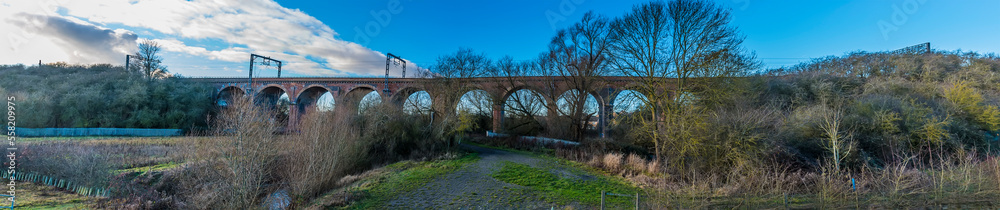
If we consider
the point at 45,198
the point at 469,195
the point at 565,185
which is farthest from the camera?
the point at 565,185

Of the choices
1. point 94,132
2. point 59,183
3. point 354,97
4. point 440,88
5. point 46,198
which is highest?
point 440,88

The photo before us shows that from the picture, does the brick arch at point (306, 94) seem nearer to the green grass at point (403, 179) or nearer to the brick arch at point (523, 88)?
the brick arch at point (523, 88)

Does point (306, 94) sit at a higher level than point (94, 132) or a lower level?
higher

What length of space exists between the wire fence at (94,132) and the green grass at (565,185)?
26610mm

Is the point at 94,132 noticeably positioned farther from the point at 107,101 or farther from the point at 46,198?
the point at 46,198

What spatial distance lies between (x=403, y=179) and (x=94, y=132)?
86.2 feet

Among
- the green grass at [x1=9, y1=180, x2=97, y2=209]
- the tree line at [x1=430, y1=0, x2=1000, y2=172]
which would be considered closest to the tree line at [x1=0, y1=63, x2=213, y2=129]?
the green grass at [x1=9, y1=180, x2=97, y2=209]

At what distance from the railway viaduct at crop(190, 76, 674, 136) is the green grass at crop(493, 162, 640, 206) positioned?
369cm

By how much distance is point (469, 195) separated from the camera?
7328mm

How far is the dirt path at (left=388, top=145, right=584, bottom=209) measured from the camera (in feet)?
21.4

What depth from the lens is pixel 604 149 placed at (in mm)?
14039

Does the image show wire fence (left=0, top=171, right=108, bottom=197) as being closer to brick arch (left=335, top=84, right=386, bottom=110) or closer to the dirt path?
brick arch (left=335, top=84, right=386, bottom=110)

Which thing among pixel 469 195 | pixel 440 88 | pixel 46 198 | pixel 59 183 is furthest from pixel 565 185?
pixel 59 183

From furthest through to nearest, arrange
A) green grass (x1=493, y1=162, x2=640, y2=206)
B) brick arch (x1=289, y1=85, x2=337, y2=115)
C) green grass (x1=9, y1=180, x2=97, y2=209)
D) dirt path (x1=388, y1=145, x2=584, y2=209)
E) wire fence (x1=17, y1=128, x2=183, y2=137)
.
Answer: brick arch (x1=289, y1=85, x2=337, y2=115) < wire fence (x1=17, y1=128, x2=183, y2=137) < green grass (x1=9, y1=180, x2=97, y2=209) < green grass (x1=493, y1=162, x2=640, y2=206) < dirt path (x1=388, y1=145, x2=584, y2=209)
